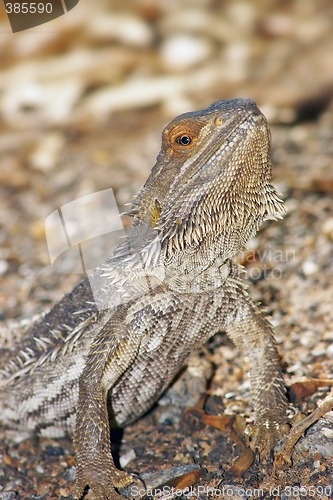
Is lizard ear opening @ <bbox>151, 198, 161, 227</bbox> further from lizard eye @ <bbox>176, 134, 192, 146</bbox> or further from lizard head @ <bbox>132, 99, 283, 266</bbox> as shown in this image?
lizard eye @ <bbox>176, 134, 192, 146</bbox>

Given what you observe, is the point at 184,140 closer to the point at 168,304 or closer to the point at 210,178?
the point at 210,178

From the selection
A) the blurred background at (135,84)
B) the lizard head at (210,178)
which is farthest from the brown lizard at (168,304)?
the blurred background at (135,84)

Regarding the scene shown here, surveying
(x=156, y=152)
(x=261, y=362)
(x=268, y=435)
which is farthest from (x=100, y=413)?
(x=156, y=152)

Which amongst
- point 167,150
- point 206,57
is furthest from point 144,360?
point 206,57

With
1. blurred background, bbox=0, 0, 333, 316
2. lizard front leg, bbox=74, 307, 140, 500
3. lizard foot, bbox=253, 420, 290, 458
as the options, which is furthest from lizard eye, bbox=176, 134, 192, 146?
blurred background, bbox=0, 0, 333, 316

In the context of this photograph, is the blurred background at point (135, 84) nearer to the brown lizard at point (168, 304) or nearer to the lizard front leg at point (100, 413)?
the brown lizard at point (168, 304)

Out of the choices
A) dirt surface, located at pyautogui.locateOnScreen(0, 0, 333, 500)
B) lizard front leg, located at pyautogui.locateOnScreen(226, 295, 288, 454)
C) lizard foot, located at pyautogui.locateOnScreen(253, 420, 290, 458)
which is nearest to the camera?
lizard foot, located at pyautogui.locateOnScreen(253, 420, 290, 458)

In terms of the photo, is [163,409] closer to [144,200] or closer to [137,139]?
[144,200]
